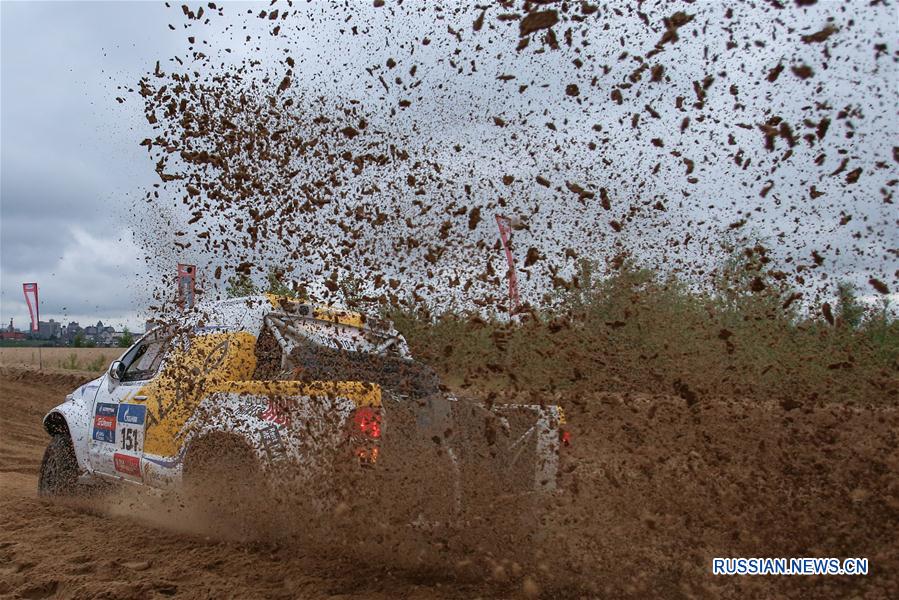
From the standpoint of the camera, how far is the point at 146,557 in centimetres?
506

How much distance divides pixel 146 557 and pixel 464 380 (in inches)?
102

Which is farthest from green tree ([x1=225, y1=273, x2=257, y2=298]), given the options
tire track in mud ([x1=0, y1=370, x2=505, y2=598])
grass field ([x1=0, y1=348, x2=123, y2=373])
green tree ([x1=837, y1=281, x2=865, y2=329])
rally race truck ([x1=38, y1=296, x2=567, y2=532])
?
grass field ([x1=0, y1=348, x2=123, y2=373])

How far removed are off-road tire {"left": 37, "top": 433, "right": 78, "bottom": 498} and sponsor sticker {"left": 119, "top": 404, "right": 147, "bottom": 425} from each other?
100 centimetres

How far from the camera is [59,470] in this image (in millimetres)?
7090

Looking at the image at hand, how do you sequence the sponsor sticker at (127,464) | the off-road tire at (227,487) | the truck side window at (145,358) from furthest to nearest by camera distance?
the truck side window at (145,358)
the sponsor sticker at (127,464)
the off-road tire at (227,487)

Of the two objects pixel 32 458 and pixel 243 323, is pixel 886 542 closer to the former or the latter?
pixel 243 323

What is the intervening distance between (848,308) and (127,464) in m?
6.26

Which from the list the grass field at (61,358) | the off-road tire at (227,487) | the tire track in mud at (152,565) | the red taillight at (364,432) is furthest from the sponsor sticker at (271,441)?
the grass field at (61,358)

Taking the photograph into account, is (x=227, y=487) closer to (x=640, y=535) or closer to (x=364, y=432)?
(x=364, y=432)

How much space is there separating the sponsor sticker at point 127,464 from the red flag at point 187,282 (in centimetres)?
141

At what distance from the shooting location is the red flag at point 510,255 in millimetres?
5113

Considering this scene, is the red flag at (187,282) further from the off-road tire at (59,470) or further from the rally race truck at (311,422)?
the off-road tire at (59,470)

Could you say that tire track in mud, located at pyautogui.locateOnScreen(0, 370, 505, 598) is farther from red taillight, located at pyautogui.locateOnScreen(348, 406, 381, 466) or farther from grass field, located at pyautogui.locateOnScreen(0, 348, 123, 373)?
grass field, located at pyautogui.locateOnScreen(0, 348, 123, 373)

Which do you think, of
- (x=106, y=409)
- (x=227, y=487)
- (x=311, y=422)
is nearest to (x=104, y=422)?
(x=106, y=409)
